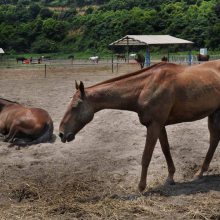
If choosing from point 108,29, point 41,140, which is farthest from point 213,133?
point 108,29

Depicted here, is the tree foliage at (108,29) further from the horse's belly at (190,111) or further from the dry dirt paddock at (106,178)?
the horse's belly at (190,111)

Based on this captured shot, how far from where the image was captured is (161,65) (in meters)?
6.00

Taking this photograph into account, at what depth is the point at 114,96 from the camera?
583cm

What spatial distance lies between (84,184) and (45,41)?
69437mm

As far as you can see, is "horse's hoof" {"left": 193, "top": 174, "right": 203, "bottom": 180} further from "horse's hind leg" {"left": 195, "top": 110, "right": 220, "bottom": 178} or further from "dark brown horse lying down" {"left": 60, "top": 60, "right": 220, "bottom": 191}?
"dark brown horse lying down" {"left": 60, "top": 60, "right": 220, "bottom": 191}

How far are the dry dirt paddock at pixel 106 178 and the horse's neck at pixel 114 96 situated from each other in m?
1.13

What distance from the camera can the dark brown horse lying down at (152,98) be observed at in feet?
18.7

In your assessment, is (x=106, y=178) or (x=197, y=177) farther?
(x=106, y=178)

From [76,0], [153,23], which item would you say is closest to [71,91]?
[153,23]

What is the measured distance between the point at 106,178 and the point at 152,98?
5.00 ft

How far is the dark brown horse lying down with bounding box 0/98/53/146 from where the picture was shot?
885 cm

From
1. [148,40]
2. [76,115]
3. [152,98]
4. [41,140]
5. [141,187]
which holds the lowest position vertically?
[41,140]

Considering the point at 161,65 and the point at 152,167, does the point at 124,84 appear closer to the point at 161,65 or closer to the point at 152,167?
the point at 161,65

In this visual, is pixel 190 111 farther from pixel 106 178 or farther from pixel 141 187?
pixel 106 178
